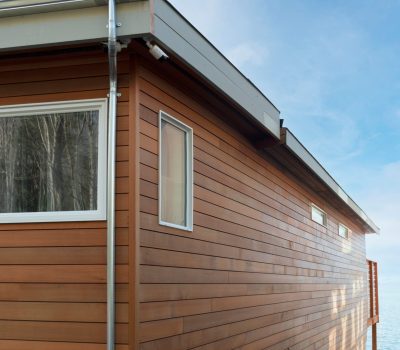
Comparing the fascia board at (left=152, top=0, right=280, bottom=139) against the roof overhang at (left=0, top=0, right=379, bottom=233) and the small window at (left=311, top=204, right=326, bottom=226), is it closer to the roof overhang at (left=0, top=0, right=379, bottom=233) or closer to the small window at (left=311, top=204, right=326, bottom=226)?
the roof overhang at (left=0, top=0, right=379, bottom=233)

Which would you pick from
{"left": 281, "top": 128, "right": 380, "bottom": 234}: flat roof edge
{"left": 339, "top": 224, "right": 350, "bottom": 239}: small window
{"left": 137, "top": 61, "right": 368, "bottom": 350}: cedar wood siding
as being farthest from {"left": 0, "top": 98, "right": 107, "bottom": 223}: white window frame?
{"left": 339, "top": 224, "right": 350, "bottom": 239}: small window

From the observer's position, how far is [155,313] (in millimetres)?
4281

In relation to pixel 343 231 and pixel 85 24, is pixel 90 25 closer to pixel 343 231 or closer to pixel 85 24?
pixel 85 24

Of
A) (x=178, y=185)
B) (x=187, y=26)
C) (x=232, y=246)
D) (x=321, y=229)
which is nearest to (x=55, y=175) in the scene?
(x=178, y=185)

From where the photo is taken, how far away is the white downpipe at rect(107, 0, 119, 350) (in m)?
3.93

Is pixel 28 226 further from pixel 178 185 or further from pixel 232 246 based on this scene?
pixel 232 246

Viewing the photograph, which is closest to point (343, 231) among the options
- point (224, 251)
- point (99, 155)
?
point (224, 251)

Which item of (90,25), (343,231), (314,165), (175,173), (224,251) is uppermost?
(90,25)

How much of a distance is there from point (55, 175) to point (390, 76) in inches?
1606

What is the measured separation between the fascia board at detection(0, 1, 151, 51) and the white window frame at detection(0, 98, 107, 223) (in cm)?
46

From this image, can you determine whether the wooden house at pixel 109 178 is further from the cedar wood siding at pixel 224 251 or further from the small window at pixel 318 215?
the small window at pixel 318 215

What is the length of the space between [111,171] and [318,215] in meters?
7.02

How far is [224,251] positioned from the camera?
568 centimetres

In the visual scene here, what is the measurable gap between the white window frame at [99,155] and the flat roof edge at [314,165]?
310cm
